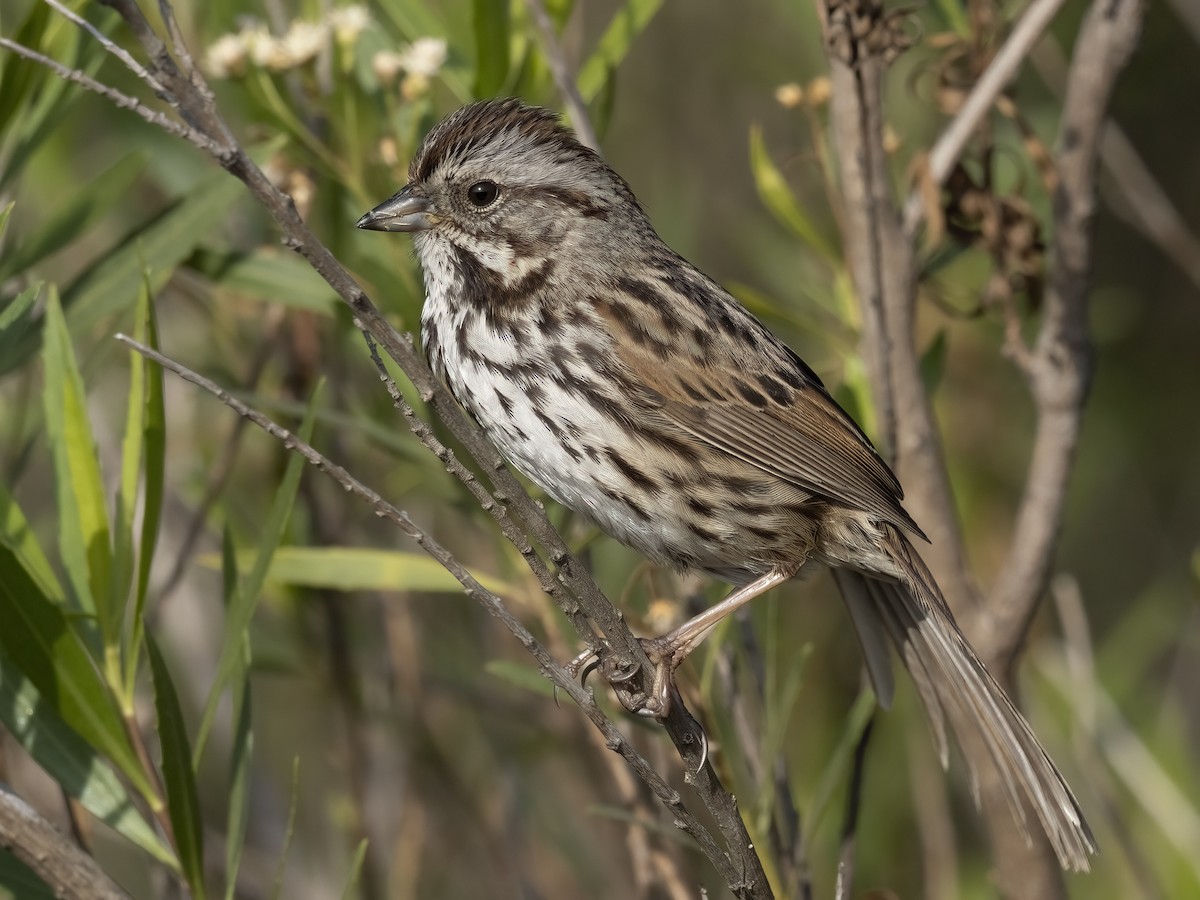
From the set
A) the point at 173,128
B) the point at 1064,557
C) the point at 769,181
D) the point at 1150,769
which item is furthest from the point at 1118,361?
the point at 173,128

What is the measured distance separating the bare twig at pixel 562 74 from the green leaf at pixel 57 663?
4.37ft

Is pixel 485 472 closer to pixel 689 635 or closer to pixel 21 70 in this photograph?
pixel 689 635

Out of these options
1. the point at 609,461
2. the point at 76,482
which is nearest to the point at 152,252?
the point at 76,482

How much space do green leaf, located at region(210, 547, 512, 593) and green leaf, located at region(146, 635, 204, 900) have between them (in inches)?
23.2

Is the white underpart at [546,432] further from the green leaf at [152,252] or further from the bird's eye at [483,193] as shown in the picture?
the green leaf at [152,252]

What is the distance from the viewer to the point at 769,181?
3.28 meters

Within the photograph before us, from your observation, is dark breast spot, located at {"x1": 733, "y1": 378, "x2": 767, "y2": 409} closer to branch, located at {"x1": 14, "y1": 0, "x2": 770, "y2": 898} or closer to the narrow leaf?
branch, located at {"x1": 14, "y1": 0, "x2": 770, "y2": 898}

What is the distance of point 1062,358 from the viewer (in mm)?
3143

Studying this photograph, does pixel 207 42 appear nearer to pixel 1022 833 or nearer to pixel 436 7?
pixel 436 7

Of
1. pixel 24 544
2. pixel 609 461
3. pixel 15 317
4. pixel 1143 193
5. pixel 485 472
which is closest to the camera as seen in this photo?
pixel 485 472

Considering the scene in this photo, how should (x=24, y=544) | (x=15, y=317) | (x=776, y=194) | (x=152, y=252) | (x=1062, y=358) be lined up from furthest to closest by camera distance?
(x=776, y=194)
(x=1062, y=358)
(x=152, y=252)
(x=24, y=544)
(x=15, y=317)

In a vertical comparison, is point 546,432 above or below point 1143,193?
below

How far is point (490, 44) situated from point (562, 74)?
29cm

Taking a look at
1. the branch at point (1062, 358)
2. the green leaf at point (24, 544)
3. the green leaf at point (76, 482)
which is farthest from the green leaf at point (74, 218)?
the branch at point (1062, 358)
